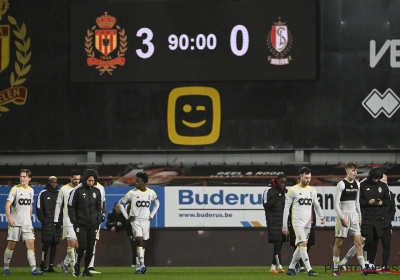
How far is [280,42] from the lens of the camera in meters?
23.4

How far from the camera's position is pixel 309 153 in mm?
23922

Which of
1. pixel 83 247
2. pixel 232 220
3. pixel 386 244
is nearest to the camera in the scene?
pixel 83 247

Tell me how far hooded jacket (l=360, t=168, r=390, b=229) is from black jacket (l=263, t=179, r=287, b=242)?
183 cm

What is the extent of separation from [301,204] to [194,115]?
23.5 feet

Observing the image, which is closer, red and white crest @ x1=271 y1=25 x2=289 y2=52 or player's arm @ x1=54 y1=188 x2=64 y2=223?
player's arm @ x1=54 y1=188 x2=64 y2=223

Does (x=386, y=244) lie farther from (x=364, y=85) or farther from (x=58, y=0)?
(x=58, y=0)

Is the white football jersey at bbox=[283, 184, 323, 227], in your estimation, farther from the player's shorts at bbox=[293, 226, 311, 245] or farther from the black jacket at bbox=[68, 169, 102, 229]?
the black jacket at bbox=[68, 169, 102, 229]

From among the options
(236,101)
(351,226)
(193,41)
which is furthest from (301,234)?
(193,41)

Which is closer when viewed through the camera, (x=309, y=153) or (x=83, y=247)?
(x=83, y=247)

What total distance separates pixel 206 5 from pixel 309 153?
414 cm

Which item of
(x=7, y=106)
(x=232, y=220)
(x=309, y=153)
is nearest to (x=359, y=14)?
(x=309, y=153)

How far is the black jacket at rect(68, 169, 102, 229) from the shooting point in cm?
1653

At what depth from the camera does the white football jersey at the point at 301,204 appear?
17.0m

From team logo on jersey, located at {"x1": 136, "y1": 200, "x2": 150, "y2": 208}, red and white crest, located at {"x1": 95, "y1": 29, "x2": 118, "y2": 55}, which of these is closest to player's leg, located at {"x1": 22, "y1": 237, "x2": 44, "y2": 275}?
team logo on jersey, located at {"x1": 136, "y1": 200, "x2": 150, "y2": 208}
